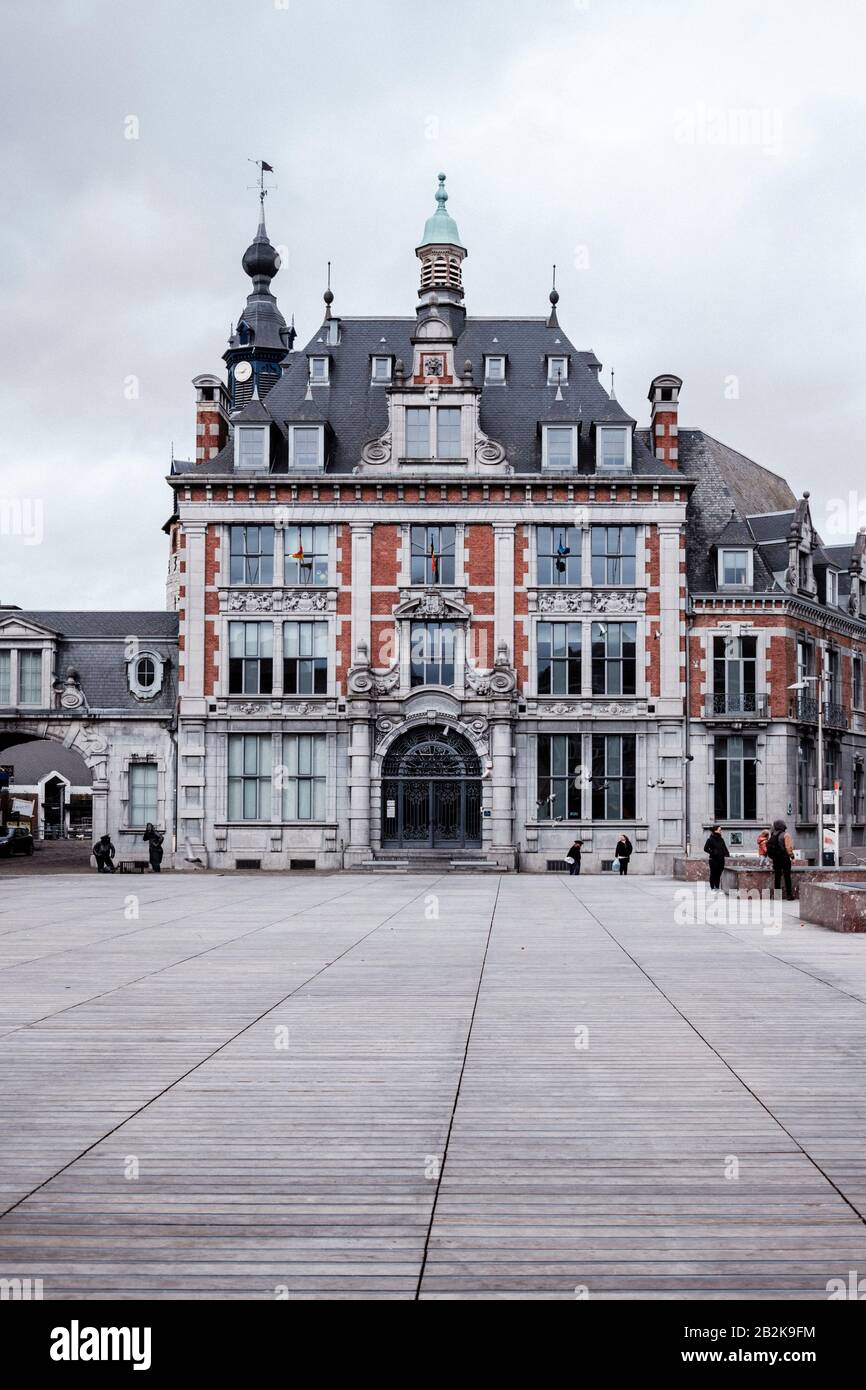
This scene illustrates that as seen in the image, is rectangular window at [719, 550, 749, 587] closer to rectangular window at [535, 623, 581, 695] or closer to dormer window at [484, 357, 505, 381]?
rectangular window at [535, 623, 581, 695]

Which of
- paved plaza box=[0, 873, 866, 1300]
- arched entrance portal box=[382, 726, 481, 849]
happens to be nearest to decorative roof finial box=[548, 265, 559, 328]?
arched entrance portal box=[382, 726, 481, 849]

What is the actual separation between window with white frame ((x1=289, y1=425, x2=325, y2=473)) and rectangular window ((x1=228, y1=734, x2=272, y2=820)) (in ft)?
33.6

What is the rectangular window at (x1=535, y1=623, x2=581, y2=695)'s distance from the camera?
1930 inches

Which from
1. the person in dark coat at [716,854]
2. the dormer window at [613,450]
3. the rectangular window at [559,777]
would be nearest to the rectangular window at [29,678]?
the rectangular window at [559,777]

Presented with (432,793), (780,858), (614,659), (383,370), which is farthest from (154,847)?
(780,858)

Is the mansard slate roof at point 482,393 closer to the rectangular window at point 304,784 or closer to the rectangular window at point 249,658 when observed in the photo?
the rectangular window at point 249,658

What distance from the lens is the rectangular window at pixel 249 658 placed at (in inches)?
1945

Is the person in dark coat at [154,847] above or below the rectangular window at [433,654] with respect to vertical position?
below

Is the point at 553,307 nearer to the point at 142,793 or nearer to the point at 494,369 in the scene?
the point at 494,369

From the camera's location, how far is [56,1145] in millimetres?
8047

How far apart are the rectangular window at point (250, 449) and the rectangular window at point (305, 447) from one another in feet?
3.87

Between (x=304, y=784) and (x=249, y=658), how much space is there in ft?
16.8
